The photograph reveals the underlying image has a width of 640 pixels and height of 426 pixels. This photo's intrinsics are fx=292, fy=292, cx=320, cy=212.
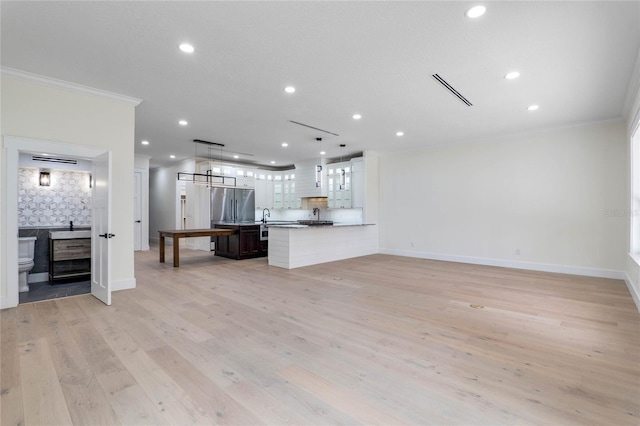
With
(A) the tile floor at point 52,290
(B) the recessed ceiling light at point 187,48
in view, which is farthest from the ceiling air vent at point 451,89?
(A) the tile floor at point 52,290

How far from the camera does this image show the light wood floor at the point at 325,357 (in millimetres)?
1736

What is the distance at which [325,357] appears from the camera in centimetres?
239

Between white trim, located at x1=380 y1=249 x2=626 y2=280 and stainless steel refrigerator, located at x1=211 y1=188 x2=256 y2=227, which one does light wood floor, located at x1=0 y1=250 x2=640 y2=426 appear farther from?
stainless steel refrigerator, located at x1=211 y1=188 x2=256 y2=227

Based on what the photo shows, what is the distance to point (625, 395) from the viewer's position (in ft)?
6.21

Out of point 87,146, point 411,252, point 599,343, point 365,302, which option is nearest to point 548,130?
point 411,252

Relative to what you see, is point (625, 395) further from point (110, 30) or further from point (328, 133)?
point (328, 133)

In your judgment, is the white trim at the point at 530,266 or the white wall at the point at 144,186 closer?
the white trim at the point at 530,266

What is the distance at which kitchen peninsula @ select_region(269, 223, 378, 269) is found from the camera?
6.28 metres

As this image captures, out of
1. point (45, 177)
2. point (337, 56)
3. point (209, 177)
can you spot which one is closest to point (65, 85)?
point (45, 177)

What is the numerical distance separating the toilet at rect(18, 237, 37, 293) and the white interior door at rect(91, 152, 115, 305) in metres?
1.00

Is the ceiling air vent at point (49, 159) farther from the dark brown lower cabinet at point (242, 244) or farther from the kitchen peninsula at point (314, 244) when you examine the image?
the kitchen peninsula at point (314, 244)

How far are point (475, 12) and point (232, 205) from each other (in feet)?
26.4

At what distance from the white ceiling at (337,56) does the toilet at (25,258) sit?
2.64 metres

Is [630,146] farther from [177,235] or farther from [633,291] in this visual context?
[177,235]
